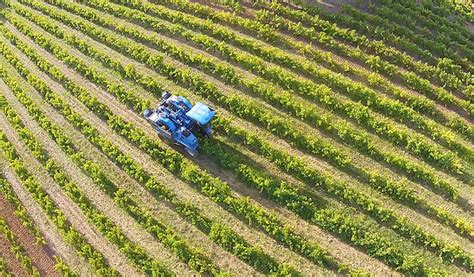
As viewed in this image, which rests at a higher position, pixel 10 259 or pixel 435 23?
pixel 435 23

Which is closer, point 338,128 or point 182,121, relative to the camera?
point 182,121

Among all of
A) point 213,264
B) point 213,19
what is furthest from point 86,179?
point 213,19

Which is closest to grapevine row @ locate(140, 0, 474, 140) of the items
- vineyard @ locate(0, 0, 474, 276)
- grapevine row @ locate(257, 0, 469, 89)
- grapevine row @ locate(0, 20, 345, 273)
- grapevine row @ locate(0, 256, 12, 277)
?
vineyard @ locate(0, 0, 474, 276)

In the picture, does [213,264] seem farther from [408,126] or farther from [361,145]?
[408,126]

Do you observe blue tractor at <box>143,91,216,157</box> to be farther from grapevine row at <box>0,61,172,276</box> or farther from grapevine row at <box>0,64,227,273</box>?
grapevine row at <box>0,61,172,276</box>

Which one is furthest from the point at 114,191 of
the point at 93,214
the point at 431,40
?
the point at 431,40

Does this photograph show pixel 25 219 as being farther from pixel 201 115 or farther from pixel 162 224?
pixel 201 115
